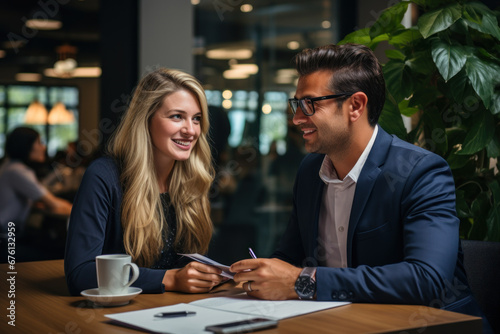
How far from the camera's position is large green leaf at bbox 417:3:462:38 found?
225 cm

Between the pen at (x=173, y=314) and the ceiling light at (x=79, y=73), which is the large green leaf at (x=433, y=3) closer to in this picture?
the pen at (x=173, y=314)

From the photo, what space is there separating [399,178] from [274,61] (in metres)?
3.46

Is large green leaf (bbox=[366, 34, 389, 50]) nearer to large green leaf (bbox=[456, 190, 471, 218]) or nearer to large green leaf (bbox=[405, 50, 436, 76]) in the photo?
→ large green leaf (bbox=[405, 50, 436, 76])

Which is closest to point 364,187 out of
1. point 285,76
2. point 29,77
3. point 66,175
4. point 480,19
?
point 480,19

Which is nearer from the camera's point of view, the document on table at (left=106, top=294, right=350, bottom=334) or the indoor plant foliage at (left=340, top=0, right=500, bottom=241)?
the document on table at (left=106, top=294, right=350, bottom=334)

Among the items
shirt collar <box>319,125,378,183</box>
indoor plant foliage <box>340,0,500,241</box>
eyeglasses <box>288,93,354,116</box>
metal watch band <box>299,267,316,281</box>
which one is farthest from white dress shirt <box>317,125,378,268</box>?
indoor plant foliage <box>340,0,500,241</box>

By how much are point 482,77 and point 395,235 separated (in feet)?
2.83

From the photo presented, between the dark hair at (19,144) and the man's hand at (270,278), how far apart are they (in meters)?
3.50

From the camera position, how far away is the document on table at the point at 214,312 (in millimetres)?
1273

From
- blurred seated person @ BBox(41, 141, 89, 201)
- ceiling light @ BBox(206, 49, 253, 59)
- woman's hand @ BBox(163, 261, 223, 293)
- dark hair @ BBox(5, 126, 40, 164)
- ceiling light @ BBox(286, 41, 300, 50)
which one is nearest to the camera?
woman's hand @ BBox(163, 261, 223, 293)

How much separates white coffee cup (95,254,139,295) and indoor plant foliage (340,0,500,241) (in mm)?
1339

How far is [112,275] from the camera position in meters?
1.53

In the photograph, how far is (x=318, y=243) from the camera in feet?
6.40

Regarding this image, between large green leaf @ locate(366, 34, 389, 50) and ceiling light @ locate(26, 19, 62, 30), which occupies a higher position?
ceiling light @ locate(26, 19, 62, 30)
